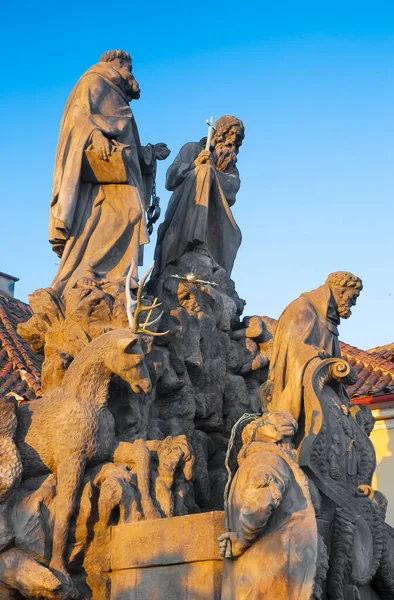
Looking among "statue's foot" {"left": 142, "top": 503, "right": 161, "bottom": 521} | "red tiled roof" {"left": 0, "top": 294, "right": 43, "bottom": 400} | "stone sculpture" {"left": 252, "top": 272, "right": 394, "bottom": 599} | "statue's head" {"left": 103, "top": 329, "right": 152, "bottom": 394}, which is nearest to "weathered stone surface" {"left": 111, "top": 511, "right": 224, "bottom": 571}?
"statue's foot" {"left": 142, "top": 503, "right": 161, "bottom": 521}

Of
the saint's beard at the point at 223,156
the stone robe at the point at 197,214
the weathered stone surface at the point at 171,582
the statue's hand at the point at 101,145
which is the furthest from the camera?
the saint's beard at the point at 223,156

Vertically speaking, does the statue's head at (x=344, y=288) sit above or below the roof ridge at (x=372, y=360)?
below

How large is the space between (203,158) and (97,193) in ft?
5.10

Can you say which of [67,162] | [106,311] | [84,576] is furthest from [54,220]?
[84,576]

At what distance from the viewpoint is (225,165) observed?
1188cm

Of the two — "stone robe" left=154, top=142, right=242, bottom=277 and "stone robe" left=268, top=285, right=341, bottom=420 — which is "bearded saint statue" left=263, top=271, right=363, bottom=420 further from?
"stone robe" left=154, top=142, right=242, bottom=277

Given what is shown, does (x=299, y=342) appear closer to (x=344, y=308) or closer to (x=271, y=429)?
(x=344, y=308)

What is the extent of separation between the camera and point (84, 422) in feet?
26.3

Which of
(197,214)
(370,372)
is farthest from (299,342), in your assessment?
(370,372)

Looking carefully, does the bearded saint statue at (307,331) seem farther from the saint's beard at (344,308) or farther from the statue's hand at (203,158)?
the statue's hand at (203,158)

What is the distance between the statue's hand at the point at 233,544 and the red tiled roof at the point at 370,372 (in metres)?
12.2

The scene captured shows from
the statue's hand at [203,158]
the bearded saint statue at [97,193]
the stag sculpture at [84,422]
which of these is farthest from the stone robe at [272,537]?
the statue's hand at [203,158]

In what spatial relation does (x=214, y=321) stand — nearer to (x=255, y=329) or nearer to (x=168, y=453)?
(x=255, y=329)

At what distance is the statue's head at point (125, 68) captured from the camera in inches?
426
